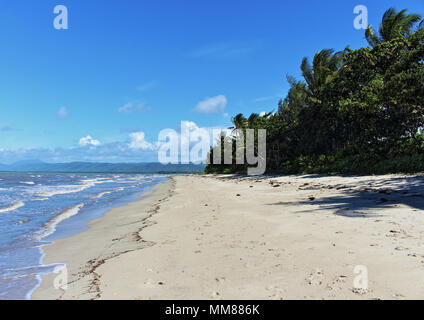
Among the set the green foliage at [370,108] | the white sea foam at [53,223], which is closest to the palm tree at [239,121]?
the green foliage at [370,108]

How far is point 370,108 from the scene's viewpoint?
63.4 feet

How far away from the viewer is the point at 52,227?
8.98 m

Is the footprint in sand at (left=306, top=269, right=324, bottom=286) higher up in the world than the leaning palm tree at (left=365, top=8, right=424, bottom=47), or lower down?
lower down

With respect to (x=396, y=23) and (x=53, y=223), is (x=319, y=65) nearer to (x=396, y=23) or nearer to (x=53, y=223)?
(x=396, y=23)

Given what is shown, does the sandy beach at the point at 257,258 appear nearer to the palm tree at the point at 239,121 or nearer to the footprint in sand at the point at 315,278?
the footprint in sand at the point at 315,278

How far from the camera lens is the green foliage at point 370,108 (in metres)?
16.1

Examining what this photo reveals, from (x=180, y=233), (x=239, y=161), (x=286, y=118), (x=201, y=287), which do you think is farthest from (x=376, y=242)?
(x=239, y=161)

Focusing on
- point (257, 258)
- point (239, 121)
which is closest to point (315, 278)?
point (257, 258)

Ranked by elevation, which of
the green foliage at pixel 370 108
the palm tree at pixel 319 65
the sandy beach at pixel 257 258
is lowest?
the sandy beach at pixel 257 258

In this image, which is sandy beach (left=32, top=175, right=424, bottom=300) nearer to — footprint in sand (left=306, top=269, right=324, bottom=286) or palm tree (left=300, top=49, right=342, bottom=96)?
footprint in sand (left=306, top=269, right=324, bottom=286)

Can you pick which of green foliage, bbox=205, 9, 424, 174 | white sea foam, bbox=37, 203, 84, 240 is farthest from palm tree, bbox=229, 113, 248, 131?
white sea foam, bbox=37, 203, 84, 240

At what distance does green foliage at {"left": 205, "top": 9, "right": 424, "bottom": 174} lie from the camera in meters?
16.1

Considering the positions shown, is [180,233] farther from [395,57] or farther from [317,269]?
[395,57]

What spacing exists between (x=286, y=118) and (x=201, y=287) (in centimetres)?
4121
